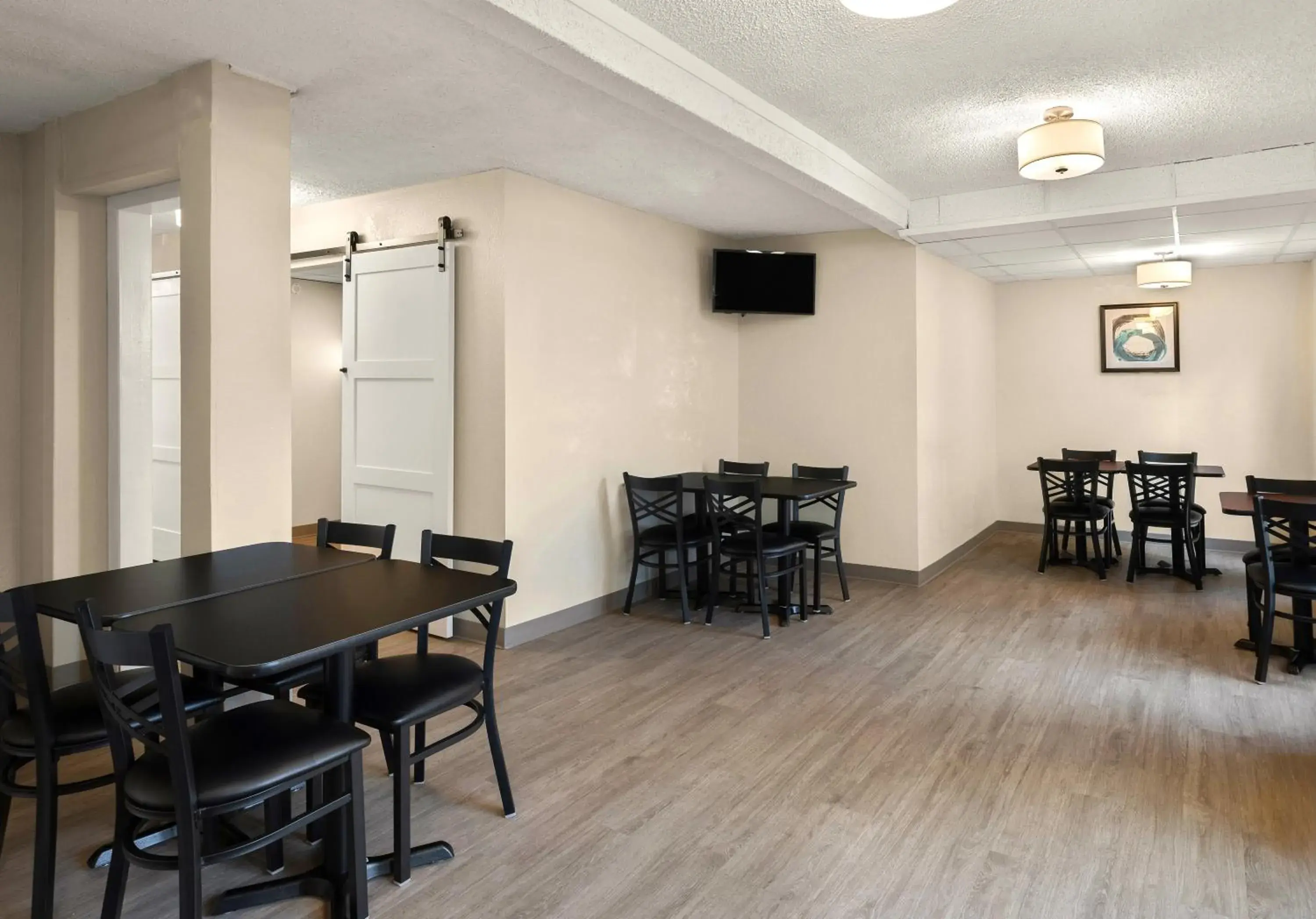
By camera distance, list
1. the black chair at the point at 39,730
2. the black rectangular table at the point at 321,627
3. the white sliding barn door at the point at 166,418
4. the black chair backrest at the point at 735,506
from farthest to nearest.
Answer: the white sliding barn door at the point at 166,418 < the black chair backrest at the point at 735,506 < the black chair at the point at 39,730 < the black rectangular table at the point at 321,627

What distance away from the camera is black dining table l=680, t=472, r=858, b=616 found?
4.91 meters


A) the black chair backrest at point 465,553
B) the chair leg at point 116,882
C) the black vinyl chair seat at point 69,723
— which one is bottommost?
the chair leg at point 116,882

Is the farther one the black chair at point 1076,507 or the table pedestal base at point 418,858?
the black chair at point 1076,507

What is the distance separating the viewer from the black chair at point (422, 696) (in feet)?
7.30

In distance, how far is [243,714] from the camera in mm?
2080

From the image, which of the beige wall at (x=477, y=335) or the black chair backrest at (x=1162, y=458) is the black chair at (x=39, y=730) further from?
the black chair backrest at (x=1162, y=458)

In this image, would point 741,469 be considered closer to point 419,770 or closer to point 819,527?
point 819,527

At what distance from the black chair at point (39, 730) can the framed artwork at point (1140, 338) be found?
7.80 meters

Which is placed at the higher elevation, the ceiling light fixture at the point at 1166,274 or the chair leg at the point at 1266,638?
the ceiling light fixture at the point at 1166,274

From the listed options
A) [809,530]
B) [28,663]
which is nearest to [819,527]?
[809,530]

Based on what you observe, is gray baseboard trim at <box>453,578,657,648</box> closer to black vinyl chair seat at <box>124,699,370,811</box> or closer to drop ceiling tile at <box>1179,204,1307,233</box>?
black vinyl chair seat at <box>124,699,370,811</box>

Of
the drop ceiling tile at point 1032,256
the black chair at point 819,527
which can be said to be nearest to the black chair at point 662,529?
the black chair at point 819,527

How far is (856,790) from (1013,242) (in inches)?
170

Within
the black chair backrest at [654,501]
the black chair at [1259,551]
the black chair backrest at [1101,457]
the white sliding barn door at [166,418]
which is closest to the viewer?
the black chair at [1259,551]
